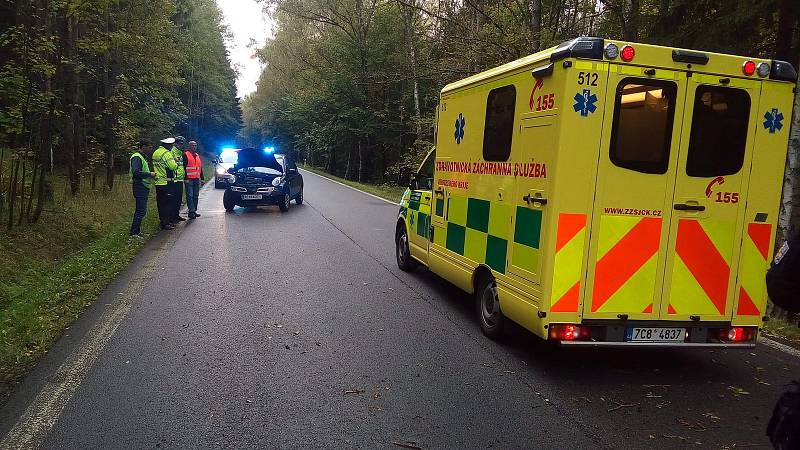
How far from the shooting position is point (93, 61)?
65.4ft

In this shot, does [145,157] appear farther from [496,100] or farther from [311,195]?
[311,195]

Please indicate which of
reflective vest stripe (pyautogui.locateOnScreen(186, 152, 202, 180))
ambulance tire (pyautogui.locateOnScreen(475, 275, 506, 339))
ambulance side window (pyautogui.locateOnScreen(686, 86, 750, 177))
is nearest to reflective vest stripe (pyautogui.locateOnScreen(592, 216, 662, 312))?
ambulance side window (pyautogui.locateOnScreen(686, 86, 750, 177))

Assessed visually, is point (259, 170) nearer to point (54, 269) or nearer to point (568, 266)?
point (54, 269)

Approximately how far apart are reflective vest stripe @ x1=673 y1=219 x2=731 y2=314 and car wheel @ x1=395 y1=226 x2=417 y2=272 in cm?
429

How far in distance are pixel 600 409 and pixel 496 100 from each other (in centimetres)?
292

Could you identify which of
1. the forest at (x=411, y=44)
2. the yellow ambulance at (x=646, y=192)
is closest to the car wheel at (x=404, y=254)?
the yellow ambulance at (x=646, y=192)

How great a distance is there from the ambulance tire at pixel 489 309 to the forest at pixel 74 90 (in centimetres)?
813

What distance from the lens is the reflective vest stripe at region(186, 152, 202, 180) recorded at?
1427 centimetres

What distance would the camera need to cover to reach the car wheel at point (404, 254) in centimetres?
852

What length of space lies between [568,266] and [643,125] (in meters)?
1.25

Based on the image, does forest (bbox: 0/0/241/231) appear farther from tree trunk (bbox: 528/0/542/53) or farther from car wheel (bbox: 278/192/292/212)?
tree trunk (bbox: 528/0/542/53)

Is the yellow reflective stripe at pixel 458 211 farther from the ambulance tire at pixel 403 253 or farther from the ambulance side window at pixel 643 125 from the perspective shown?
the ambulance side window at pixel 643 125

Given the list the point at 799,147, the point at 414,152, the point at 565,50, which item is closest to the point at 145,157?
the point at 565,50

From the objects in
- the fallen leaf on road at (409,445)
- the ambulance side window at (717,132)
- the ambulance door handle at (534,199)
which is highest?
the ambulance side window at (717,132)
